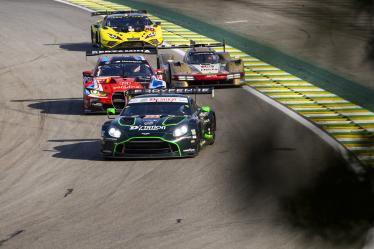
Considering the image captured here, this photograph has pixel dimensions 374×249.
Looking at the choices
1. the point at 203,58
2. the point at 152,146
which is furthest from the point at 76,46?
the point at 152,146

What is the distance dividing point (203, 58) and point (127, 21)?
6.10 m

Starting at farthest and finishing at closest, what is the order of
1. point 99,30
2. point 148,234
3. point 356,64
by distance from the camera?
point 99,30
point 148,234
point 356,64

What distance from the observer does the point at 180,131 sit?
15.4 metres

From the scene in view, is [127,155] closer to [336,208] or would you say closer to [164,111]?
[164,111]

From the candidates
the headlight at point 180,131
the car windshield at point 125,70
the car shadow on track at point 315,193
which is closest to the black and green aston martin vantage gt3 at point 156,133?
the headlight at point 180,131

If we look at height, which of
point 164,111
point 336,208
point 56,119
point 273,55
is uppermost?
point 273,55

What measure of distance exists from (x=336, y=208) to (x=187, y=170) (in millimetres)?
10805

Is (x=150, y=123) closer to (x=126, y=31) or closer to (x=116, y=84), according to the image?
(x=116, y=84)

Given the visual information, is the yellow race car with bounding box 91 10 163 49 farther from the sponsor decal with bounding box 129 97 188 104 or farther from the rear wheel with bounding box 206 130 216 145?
the rear wheel with bounding box 206 130 216 145

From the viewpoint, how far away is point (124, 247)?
8633 mm

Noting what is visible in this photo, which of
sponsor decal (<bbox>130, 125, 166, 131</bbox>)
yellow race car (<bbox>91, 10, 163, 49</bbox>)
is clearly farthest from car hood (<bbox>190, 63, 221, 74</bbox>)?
sponsor decal (<bbox>130, 125, 166, 131</bbox>)

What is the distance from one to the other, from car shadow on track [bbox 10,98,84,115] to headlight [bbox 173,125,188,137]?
699cm

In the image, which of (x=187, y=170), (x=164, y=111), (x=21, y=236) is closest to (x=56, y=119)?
(x=164, y=111)

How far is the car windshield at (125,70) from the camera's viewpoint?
22.1 metres
